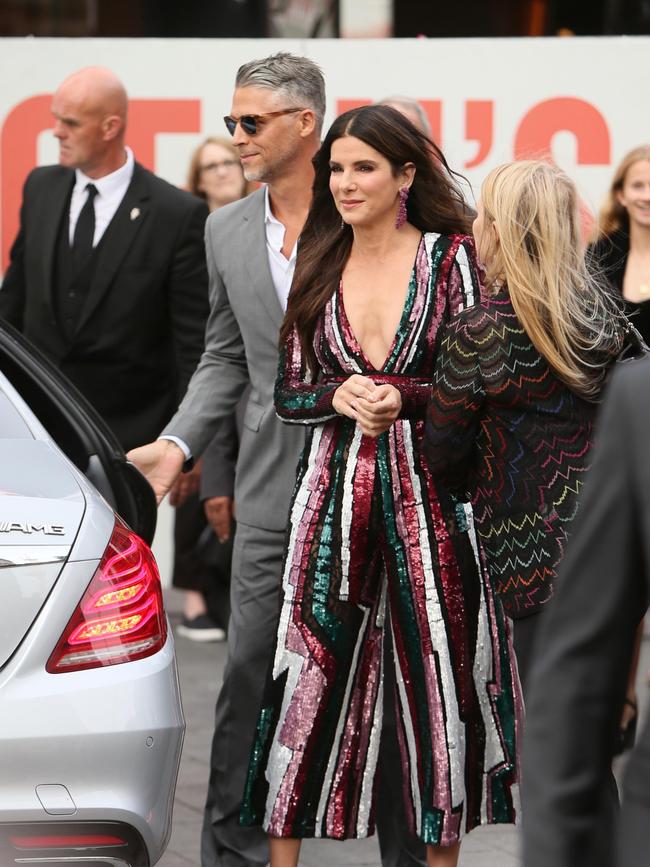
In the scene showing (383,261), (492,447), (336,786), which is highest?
(383,261)

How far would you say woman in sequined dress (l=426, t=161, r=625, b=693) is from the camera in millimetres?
3693

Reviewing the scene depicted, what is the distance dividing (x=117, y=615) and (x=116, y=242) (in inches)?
112

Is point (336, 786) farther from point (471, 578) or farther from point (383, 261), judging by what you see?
point (383, 261)

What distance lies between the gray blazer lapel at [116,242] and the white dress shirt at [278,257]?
1564 mm

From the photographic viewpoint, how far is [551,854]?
65.6 inches

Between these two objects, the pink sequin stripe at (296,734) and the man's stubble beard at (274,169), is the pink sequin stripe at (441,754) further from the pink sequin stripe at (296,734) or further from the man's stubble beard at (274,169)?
the man's stubble beard at (274,169)

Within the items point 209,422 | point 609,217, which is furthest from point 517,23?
point 209,422

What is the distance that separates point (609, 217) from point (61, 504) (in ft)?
13.2

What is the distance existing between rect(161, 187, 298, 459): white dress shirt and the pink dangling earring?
33 cm

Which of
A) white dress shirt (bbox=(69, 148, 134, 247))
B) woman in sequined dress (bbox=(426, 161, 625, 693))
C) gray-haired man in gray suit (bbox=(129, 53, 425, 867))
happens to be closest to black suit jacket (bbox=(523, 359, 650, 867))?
woman in sequined dress (bbox=(426, 161, 625, 693))

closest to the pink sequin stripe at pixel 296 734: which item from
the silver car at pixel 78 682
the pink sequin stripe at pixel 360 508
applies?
the pink sequin stripe at pixel 360 508

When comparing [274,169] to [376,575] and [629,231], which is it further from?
[629,231]

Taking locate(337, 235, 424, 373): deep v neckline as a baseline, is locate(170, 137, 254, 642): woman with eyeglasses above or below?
below

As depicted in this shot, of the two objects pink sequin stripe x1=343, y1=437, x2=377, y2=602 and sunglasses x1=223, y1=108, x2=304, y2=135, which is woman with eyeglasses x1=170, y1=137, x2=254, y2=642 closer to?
sunglasses x1=223, y1=108, x2=304, y2=135
